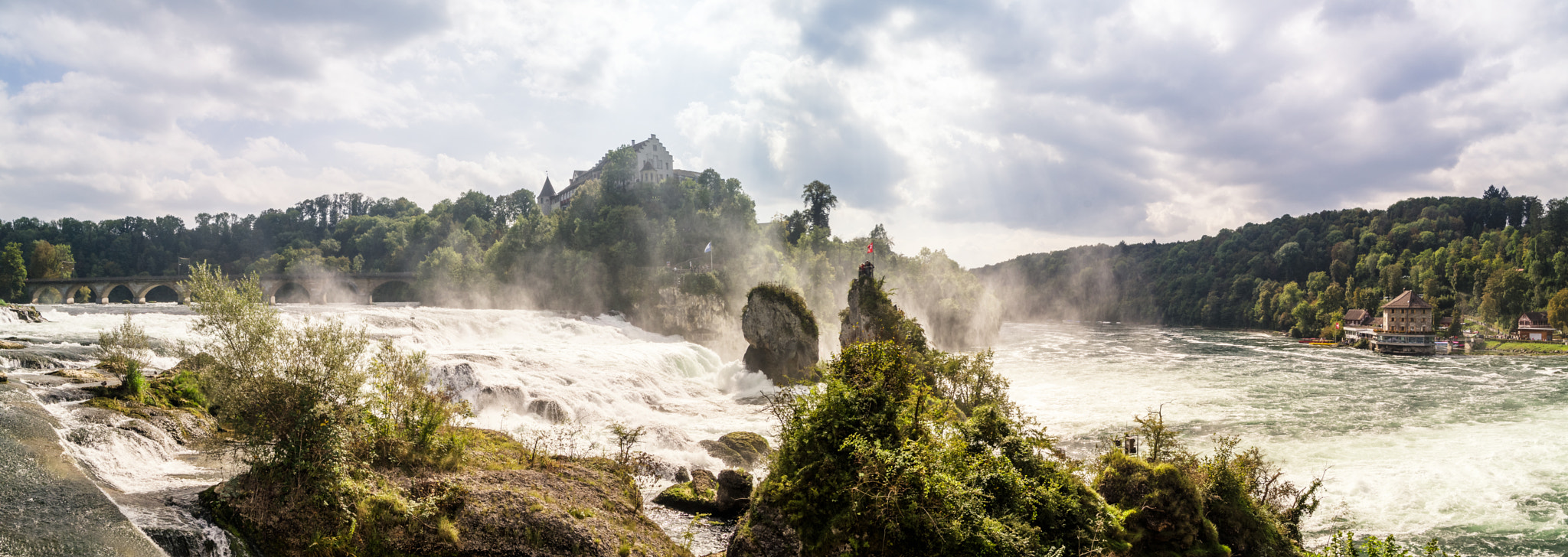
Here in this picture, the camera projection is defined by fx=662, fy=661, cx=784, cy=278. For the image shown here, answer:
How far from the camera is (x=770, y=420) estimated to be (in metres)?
25.5

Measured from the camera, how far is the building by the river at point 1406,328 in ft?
197

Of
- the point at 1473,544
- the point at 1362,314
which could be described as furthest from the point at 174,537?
the point at 1362,314

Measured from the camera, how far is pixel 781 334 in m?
36.5

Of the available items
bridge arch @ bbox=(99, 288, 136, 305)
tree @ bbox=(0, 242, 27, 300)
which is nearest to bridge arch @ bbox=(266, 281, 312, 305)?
bridge arch @ bbox=(99, 288, 136, 305)

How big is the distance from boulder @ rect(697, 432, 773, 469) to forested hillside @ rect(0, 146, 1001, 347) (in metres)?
36.0

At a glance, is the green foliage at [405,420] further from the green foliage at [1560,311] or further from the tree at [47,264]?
the green foliage at [1560,311]

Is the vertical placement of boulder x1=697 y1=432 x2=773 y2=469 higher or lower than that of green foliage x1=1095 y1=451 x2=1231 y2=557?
lower

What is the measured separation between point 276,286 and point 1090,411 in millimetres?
75054

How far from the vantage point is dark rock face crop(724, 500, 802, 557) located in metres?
8.30

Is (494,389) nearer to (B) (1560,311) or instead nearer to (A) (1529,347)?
(A) (1529,347)

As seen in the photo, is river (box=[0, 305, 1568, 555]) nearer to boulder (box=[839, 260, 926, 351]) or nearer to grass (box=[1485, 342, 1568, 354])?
boulder (box=[839, 260, 926, 351])

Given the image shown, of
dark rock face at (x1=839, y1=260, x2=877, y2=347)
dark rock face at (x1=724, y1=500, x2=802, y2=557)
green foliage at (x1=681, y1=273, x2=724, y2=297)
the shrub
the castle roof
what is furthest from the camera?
the castle roof

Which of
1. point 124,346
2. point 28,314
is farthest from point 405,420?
point 28,314

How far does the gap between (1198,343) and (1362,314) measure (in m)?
18.6
